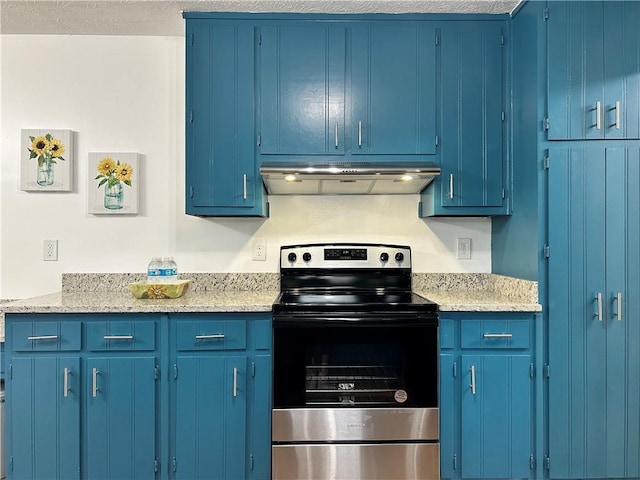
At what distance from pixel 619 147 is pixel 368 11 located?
55.3 inches

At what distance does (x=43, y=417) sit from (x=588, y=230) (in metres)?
2.63

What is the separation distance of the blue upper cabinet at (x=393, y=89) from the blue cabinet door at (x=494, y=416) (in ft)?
3.71

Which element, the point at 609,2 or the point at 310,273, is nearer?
the point at 609,2

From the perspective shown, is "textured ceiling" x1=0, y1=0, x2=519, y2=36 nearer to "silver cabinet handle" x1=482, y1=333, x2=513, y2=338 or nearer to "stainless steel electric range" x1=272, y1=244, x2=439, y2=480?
"stainless steel electric range" x1=272, y1=244, x2=439, y2=480

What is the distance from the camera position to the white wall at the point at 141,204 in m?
2.37

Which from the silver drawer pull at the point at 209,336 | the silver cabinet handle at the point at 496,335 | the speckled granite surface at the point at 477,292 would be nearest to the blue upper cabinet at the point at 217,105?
the silver drawer pull at the point at 209,336

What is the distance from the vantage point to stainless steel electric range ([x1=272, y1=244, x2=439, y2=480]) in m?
1.80

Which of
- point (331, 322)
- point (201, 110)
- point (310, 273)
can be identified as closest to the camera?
point (331, 322)

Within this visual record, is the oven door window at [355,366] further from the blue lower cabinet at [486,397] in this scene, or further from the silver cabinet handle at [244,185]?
the silver cabinet handle at [244,185]

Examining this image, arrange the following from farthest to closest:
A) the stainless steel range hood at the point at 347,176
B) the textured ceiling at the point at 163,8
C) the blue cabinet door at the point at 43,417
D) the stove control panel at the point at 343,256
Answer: the stove control panel at the point at 343,256, the textured ceiling at the point at 163,8, the stainless steel range hood at the point at 347,176, the blue cabinet door at the point at 43,417

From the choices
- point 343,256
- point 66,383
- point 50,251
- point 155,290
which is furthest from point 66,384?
point 343,256

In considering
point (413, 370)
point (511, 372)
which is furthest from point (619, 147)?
point (413, 370)

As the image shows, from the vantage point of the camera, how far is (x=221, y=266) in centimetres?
240

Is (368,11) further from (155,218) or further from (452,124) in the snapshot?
(155,218)
